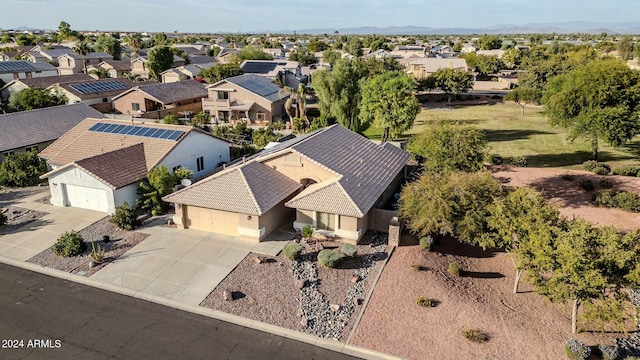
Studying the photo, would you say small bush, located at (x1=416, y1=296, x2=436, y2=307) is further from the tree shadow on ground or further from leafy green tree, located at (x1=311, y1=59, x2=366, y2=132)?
the tree shadow on ground

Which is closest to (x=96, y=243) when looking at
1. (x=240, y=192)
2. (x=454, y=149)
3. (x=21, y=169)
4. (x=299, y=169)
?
(x=240, y=192)

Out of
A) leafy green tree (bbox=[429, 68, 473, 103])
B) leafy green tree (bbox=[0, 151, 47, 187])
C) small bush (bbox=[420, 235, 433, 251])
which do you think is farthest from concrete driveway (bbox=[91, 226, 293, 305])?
leafy green tree (bbox=[429, 68, 473, 103])

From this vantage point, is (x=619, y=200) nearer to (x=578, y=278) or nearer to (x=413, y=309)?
(x=578, y=278)

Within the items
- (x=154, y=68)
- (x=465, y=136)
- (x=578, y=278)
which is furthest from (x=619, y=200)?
(x=154, y=68)

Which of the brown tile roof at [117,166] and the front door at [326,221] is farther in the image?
the brown tile roof at [117,166]

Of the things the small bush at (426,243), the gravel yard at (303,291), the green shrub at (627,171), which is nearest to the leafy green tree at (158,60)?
the gravel yard at (303,291)

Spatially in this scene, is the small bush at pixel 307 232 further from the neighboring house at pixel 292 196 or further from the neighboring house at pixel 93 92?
the neighboring house at pixel 93 92

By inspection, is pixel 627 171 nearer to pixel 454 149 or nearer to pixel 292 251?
pixel 454 149
